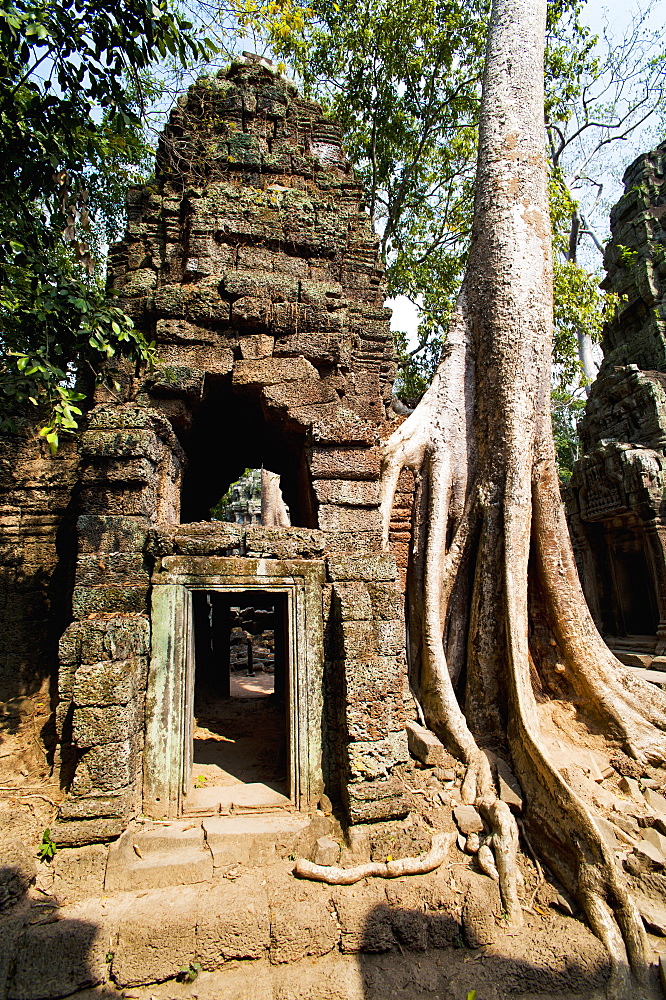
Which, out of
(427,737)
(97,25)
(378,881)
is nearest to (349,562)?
(427,737)

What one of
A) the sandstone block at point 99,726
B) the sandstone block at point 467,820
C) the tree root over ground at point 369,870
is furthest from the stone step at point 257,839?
the sandstone block at point 467,820

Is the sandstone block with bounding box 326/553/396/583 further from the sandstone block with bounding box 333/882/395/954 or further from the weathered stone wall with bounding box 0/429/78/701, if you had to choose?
the weathered stone wall with bounding box 0/429/78/701

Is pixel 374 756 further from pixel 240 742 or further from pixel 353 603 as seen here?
pixel 240 742

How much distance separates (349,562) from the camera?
3865 millimetres

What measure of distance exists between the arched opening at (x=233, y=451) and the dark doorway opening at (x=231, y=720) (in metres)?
0.96

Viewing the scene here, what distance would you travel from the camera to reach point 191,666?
147 inches

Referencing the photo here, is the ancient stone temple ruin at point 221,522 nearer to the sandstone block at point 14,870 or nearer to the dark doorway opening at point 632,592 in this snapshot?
the sandstone block at point 14,870

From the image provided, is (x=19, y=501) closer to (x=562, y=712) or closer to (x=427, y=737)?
(x=427, y=737)

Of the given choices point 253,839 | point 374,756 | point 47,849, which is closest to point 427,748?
point 374,756

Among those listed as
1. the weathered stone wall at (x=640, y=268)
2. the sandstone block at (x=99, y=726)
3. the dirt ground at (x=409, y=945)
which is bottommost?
the dirt ground at (x=409, y=945)

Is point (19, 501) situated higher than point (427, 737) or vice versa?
point (19, 501)

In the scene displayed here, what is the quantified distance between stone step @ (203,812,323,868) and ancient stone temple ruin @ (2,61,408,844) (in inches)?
7.6

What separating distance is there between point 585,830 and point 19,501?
14.4ft

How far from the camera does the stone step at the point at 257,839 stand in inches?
126
